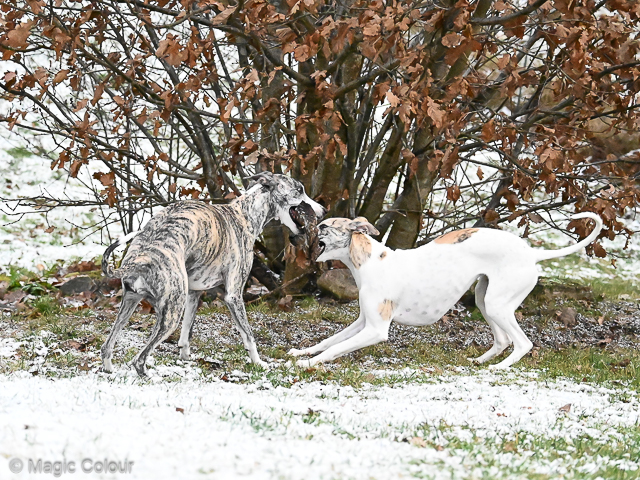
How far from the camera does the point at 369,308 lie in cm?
589

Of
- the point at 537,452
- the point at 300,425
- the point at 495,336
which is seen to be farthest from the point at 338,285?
the point at 537,452

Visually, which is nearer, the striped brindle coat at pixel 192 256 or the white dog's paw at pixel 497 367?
the striped brindle coat at pixel 192 256

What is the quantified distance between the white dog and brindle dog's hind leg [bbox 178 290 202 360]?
0.96 meters

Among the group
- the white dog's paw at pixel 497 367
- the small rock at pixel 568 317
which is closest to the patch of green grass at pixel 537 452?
the white dog's paw at pixel 497 367

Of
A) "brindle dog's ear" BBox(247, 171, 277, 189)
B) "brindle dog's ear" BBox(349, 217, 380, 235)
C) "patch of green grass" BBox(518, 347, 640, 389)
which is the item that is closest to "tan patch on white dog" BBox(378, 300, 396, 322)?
"brindle dog's ear" BBox(349, 217, 380, 235)

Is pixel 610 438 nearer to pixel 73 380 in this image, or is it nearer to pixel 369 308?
pixel 369 308

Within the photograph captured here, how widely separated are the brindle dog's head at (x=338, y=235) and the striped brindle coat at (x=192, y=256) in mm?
157

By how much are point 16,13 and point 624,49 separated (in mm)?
4801

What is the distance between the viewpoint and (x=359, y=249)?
6023 millimetres

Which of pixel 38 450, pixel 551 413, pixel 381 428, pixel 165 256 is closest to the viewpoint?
pixel 38 450

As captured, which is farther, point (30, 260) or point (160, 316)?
point (30, 260)

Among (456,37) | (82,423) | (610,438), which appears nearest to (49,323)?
(82,423)

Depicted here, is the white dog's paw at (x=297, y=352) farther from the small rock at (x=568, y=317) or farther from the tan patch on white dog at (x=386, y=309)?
the small rock at (x=568, y=317)

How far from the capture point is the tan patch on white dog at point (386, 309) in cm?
589
